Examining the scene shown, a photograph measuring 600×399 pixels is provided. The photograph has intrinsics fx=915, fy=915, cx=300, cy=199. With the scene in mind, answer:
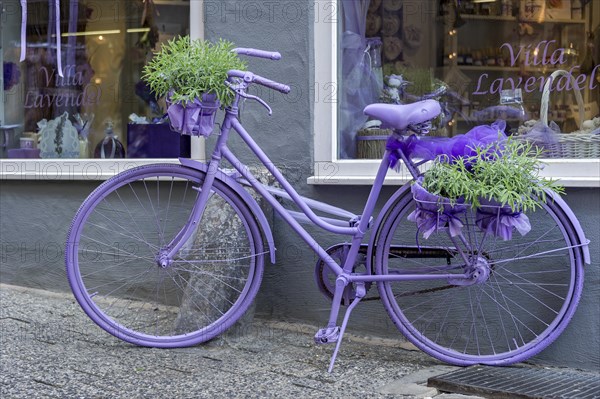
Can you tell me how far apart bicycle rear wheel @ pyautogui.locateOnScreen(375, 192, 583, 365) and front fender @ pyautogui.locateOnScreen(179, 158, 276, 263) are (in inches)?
22.9

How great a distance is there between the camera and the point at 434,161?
4.20 m

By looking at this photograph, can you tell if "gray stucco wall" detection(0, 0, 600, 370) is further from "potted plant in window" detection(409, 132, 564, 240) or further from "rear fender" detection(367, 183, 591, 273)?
"potted plant in window" detection(409, 132, 564, 240)

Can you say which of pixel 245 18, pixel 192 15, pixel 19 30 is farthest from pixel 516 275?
pixel 19 30

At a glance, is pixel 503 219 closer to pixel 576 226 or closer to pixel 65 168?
pixel 576 226

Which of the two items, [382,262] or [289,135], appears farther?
[289,135]

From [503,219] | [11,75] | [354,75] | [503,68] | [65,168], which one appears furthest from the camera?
[11,75]

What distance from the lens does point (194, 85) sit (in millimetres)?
4328

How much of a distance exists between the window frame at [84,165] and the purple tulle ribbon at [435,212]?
184 centimetres

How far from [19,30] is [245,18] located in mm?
2144

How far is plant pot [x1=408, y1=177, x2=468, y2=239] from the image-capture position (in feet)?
13.4

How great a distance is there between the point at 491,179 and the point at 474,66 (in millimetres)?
1283

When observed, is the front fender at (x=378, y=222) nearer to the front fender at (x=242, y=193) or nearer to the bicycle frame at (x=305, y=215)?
the bicycle frame at (x=305, y=215)

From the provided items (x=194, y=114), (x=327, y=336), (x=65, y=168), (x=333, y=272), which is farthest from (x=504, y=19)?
(x=65, y=168)

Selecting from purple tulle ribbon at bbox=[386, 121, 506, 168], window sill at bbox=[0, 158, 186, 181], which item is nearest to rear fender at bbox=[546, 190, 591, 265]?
purple tulle ribbon at bbox=[386, 121, 506, 168]
